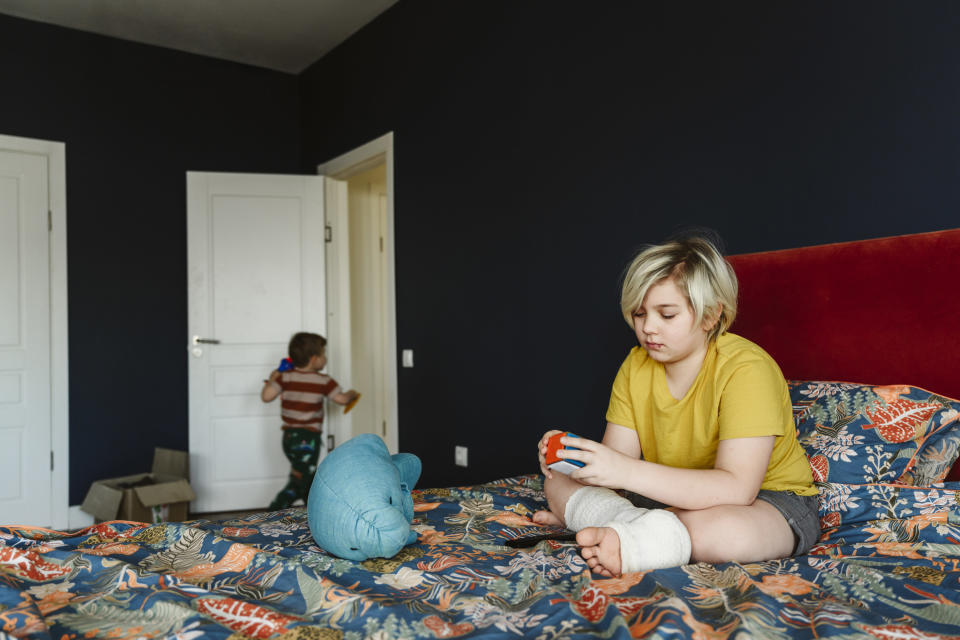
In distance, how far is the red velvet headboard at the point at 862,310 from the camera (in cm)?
178

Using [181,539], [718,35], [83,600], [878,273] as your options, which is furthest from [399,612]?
[718,35]

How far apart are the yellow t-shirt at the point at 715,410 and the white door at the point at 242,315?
3.26 meters

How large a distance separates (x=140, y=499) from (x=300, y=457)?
87 centimetres

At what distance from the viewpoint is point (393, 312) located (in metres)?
4.18

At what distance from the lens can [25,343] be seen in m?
4.19

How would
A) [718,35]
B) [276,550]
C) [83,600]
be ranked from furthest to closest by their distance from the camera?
[718,35]
[276,550]
[83,600]

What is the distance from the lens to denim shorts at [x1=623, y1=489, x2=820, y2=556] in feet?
4.82

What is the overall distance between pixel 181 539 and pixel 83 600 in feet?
1.09

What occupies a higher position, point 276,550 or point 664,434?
point 664,434

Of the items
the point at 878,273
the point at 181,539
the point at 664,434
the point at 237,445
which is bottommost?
the point at 237,445

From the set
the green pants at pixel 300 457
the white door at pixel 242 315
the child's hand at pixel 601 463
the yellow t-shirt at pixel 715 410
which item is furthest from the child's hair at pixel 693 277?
the white door at pixel 242 315

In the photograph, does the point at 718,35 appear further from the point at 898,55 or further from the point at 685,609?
the point at 685,609

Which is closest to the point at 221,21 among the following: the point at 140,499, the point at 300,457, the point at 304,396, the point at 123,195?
the point at 123,195

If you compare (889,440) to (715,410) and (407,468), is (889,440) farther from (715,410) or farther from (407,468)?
(407,468)
